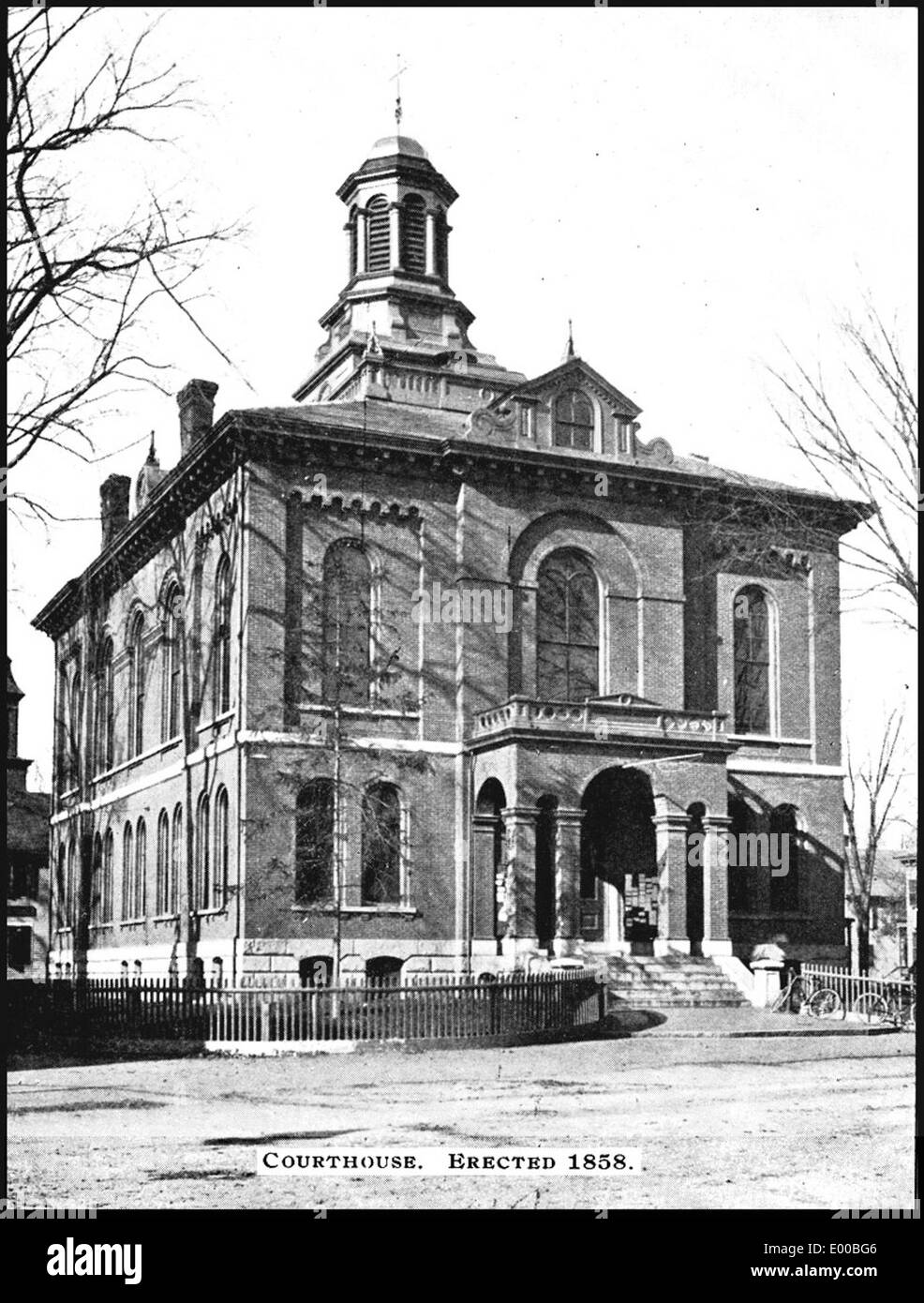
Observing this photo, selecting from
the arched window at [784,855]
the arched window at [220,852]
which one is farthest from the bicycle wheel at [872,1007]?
the arched window at [220,852]

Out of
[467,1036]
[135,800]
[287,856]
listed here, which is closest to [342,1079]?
[467,1036]

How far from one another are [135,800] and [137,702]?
2758mm

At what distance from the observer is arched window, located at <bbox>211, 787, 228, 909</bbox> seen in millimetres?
35062

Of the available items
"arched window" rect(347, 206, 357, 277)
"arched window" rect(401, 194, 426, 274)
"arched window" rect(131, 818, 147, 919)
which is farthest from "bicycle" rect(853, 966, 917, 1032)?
"arched window" rect(347, 206, 357, 277)

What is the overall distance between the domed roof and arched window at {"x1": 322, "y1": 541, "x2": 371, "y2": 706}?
1225cm

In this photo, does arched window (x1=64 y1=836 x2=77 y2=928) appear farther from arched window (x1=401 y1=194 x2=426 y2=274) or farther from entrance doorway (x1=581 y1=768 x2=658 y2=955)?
arched window (x1=401 y1=194 x2=426 y2=274)

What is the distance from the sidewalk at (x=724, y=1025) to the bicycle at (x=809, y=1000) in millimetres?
342

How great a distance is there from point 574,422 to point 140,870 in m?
16.6

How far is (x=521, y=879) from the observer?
3341cm

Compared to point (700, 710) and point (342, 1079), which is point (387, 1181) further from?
point (700, 710)

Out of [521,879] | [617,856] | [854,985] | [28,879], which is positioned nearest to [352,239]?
[617,856]

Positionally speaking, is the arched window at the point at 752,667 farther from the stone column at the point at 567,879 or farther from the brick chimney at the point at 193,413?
the brick chimney at the point at 193,413

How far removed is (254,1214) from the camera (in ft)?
33.1

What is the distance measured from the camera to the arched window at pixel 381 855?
115ft
